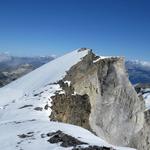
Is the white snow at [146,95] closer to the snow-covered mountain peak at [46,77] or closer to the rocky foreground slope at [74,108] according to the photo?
the rocky foreground slope at [74,108]

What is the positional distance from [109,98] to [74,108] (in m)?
28.1

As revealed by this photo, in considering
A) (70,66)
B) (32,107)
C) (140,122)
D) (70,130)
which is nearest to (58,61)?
(70,66)

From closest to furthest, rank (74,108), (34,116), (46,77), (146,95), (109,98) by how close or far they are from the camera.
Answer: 1. (34,116)
2. (74,108)
3. (46,77)
4. (109,98)
5. (146,95)

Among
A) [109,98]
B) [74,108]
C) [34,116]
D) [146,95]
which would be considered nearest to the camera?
[34,116]

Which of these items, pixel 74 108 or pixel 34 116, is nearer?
pixel 34 116

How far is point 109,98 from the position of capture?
8012 cm

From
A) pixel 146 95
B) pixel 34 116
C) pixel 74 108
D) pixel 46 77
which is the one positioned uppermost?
pixel 46 77

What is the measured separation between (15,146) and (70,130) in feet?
15.6

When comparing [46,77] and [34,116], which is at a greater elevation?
[46,77]

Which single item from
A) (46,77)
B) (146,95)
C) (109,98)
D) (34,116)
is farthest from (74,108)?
(146,95)

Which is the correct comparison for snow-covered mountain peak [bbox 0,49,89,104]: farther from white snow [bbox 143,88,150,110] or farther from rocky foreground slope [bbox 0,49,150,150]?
white snow [bbox 143,88,150,110]

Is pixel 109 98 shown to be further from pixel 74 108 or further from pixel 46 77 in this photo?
pixel 74 108

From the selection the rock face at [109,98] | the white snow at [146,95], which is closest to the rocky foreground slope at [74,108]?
the rock face at [109,98]

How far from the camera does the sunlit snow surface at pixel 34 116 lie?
27.0 m
